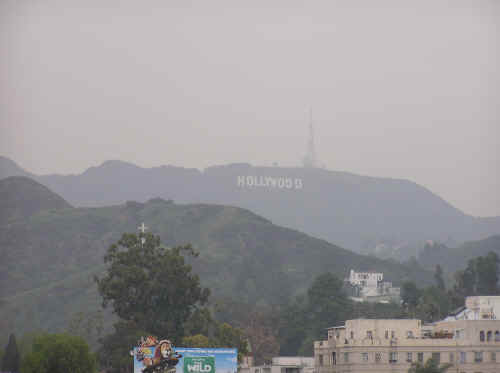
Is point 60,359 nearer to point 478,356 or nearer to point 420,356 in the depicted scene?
point 420,356

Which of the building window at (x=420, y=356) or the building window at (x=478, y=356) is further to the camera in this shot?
the building window at (x=478, y=356)

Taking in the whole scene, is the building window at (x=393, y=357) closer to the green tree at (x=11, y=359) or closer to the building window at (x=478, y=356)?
the building window at (x=478, y=356)

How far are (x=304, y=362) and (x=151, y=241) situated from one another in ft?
100

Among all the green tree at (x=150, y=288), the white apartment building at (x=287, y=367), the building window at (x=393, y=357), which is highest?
the green tree at (x=150, y=288)

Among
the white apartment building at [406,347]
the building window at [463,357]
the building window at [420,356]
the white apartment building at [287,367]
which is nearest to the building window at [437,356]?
the white apartment building at [406,347]

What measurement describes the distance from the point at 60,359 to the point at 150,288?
154ft

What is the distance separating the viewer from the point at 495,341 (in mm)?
143500

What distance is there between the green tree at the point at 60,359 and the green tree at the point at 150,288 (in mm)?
41034

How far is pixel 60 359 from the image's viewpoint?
102562mm

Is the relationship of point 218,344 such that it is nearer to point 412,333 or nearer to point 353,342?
point 353,342

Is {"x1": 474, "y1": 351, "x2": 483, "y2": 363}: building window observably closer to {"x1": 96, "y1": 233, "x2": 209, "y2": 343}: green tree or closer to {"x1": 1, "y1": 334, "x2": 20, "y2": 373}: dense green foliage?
{"x1": 96, "y1": 233, "x2": 209, "y2": 343}: green tree

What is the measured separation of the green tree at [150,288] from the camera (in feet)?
486

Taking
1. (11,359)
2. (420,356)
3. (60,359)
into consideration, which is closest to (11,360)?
(11,359)

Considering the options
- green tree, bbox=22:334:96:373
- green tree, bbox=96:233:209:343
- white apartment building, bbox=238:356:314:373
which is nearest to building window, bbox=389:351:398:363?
white apartment building, bbox=238:356:314:373
